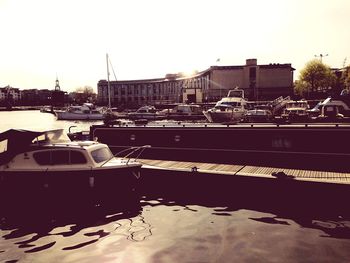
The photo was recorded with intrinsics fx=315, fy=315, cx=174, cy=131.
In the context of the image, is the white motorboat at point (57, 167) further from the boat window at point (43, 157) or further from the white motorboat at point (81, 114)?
the white motorboat at point (81, 114)

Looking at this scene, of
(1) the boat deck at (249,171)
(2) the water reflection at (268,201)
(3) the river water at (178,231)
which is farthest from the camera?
(1) the boat deck at (249,171)

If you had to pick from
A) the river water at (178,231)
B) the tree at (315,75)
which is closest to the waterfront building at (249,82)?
the tree at (315,75)

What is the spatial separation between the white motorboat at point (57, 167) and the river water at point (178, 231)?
42.9 inches

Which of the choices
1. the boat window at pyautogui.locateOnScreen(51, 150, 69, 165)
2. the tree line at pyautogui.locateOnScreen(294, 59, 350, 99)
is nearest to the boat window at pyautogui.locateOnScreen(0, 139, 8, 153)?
the boat window at pyautogui.locateOnScreen(51, 150, 69, 165)

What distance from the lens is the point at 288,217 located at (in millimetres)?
15609

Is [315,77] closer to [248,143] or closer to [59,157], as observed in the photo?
[248,143]

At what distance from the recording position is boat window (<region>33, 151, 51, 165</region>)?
18578 mm

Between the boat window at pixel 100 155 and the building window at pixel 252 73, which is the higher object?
the building window at pixel 252 73

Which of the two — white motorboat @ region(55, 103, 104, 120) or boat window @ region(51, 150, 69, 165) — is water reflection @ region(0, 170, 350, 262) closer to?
boat window @ region(51, 150, 69, 165)

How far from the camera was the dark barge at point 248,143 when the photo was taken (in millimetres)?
20234

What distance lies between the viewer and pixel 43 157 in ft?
61.2

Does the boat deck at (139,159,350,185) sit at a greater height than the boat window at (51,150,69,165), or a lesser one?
lesser

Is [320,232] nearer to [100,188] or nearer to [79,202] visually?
[100,188]

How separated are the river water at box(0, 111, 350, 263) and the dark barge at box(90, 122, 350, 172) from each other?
4.58 meters
